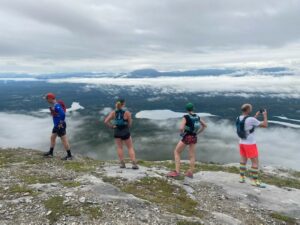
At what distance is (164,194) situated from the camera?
11.9 metres

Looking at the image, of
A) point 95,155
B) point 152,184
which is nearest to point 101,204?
point 152,184

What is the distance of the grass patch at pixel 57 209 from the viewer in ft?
29.3

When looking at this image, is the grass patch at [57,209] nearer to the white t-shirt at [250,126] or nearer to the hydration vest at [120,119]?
the hydration vest at [120,119]

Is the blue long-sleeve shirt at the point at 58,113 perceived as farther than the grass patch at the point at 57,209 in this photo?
Yes

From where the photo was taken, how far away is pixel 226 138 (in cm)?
17162

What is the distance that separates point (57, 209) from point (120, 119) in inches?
220

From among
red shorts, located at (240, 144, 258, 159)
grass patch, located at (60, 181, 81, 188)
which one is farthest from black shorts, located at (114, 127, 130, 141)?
red shorts, located at (240, 144, 258, 159)

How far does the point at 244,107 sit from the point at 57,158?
36.5 feet

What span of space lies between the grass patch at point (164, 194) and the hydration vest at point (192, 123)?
2.59m

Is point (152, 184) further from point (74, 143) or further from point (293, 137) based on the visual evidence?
point (293, 137)

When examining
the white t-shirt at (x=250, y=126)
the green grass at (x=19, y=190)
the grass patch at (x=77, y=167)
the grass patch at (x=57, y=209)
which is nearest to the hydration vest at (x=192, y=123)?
the white t-shirt at (x=250, y=126)

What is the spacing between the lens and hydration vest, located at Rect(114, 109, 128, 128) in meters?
13.9

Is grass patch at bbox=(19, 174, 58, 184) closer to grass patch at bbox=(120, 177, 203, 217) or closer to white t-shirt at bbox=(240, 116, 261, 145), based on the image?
grass patch at bbox=(120, 177, 203, 217)

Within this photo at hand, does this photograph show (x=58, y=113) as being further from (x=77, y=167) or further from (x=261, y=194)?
(x=261, y=194)
